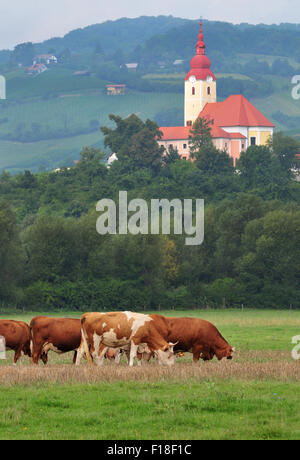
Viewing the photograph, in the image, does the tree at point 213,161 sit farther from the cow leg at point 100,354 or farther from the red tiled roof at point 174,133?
the cow leg at point 100,354

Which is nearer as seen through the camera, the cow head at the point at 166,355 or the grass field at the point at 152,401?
the grass field at the point at 152,401

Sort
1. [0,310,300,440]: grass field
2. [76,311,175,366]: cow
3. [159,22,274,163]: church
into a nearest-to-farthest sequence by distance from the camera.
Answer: [0,310,300,440]: grass field, [76,311,175,366]: cow, [159,22,274,163]: church

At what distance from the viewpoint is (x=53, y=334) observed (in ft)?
90.2

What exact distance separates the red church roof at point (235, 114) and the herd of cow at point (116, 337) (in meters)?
157

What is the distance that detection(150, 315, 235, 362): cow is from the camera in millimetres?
27156

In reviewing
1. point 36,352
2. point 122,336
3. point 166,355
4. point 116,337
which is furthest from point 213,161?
point 166,355

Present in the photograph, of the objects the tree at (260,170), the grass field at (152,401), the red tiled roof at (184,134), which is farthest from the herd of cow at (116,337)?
the red tiled roof at (184,134)

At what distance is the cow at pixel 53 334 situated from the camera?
2738 cm

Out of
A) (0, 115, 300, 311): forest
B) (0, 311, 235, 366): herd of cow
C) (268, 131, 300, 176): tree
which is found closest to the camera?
(0, 311, 235, 366): herd of cow

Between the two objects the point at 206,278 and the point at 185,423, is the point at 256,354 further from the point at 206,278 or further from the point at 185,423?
the point at 206,278

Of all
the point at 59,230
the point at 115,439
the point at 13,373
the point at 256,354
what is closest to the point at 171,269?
the point at 59,230

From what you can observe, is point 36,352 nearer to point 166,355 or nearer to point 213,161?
point 166,355

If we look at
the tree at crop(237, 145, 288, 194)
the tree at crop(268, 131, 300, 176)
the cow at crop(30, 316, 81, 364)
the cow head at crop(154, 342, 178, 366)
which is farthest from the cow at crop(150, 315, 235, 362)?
the tree at crop(268, 131, 300, 176)

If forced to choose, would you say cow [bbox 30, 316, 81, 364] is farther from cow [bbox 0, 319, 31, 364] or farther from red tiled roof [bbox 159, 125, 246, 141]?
red tiled roof [bbox 159, 125, 246, 141]
